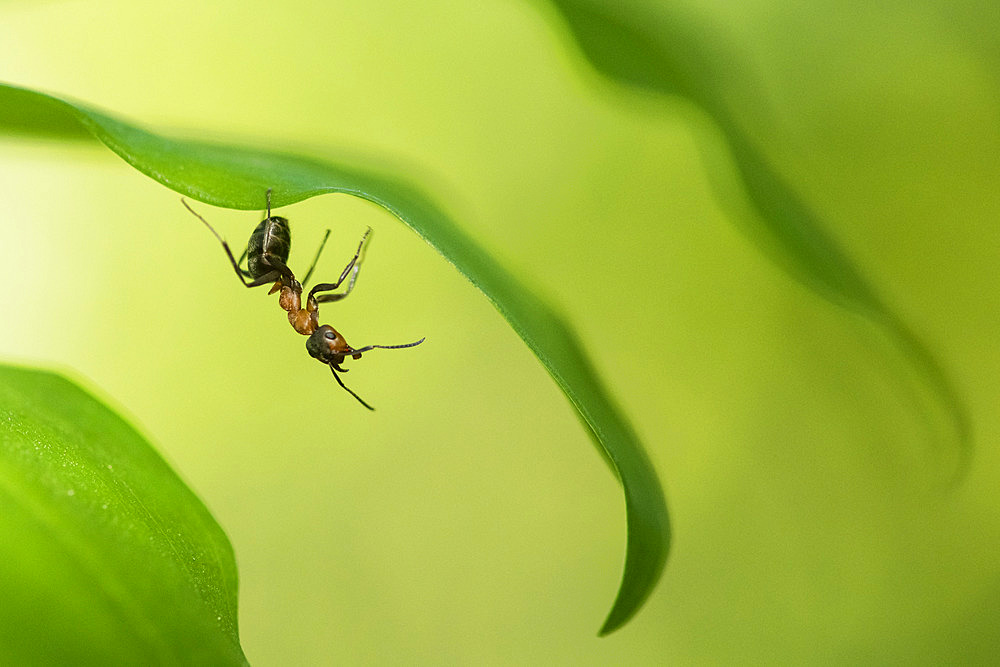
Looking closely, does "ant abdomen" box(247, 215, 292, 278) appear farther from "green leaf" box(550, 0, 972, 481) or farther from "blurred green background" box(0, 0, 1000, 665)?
"green leaf" box(550, 0, 972, 481)

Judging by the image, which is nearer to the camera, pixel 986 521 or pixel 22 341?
pixel 986 521

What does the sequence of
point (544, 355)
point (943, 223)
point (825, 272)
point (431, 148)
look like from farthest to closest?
point (431, 148) → point (943, 223) → point (825, 272) → point (544, 355)

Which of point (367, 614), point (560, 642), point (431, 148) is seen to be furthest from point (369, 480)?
point (431, 148)

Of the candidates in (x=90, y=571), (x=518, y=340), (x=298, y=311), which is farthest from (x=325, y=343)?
(x=90, y=571)

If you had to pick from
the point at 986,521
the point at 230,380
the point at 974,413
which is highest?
the point at 974,413

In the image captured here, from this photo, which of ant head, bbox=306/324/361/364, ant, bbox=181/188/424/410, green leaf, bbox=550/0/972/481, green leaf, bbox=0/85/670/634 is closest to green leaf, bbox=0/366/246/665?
green leaf, bbox=0/85/670/634

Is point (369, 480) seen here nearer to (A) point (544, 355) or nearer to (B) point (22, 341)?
(B) point (22, 341)

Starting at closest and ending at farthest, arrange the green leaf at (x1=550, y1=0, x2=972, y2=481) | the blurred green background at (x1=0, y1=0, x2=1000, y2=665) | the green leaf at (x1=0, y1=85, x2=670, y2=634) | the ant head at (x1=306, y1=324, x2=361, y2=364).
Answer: the green leaf at (x1=0, y1=85, x2=670, y2=634) → the green leaf at (x1=550, y1=0, x2=972, y2=481) → the blurred green background at (x1=0, y1=0, x2=1000, y2=665) → the ant head at (x1=306, y1=324, x2=361, y2=364)
